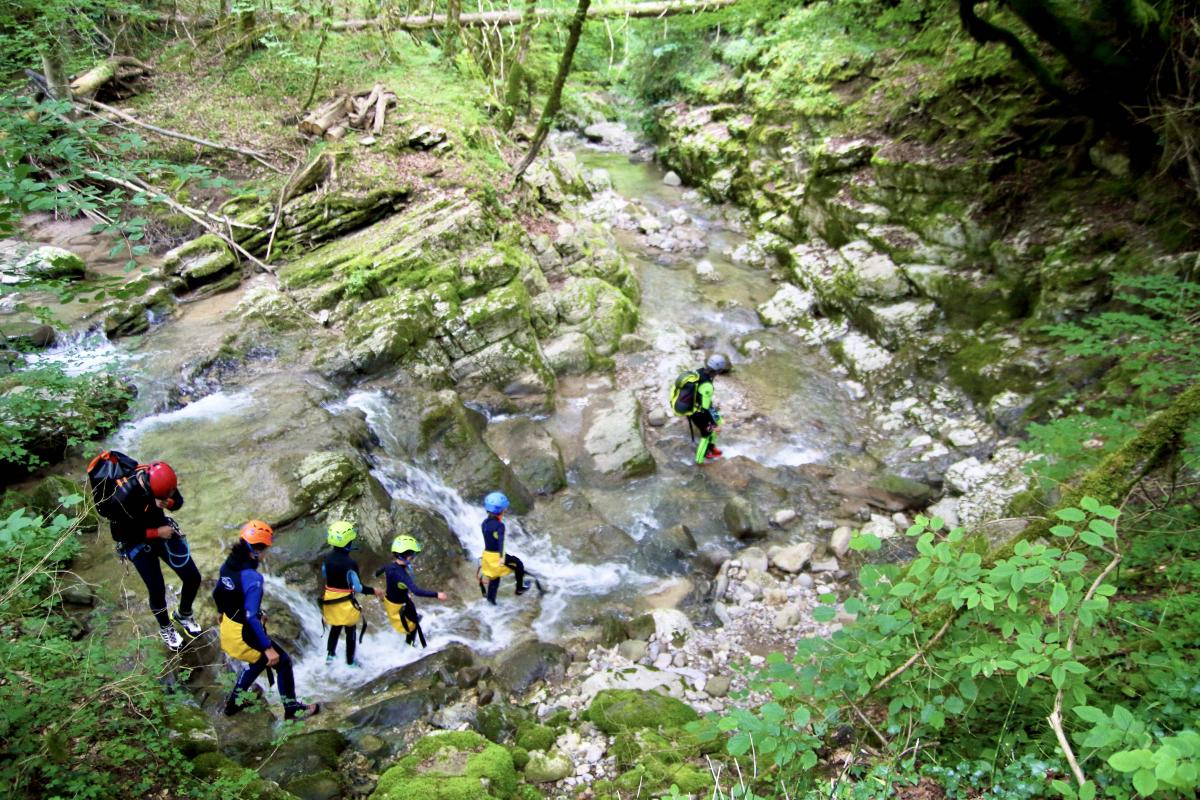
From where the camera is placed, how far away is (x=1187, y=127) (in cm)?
815

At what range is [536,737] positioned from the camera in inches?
201

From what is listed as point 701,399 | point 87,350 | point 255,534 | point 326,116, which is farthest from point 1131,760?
point 326,116

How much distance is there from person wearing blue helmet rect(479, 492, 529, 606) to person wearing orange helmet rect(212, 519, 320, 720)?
2499 mm

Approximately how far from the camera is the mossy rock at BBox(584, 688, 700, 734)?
17.1 ft

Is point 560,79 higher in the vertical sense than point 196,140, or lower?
higher

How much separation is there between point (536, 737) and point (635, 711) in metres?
0.87

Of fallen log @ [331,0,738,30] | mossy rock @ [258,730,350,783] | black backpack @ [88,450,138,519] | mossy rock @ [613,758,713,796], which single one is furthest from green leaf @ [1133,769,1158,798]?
fallen log @ [331,0,738,30]

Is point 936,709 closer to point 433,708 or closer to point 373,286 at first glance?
point 433,708

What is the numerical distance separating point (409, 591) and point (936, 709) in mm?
5064

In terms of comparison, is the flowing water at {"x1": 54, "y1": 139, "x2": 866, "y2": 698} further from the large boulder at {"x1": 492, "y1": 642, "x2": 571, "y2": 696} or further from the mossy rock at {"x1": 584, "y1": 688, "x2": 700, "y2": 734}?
the mossy rock at {"x1": 584, "y1": 688, "x2": 700, "y2": 734}

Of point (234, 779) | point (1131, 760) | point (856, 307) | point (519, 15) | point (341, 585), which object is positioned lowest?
point (856, 307)

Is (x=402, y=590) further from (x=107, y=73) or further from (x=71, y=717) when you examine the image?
(x=107, y=73)

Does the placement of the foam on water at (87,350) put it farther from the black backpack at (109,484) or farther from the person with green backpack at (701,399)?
the person with green backpack at (701,399)

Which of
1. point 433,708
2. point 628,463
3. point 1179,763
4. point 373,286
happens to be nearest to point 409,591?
point 433,708
